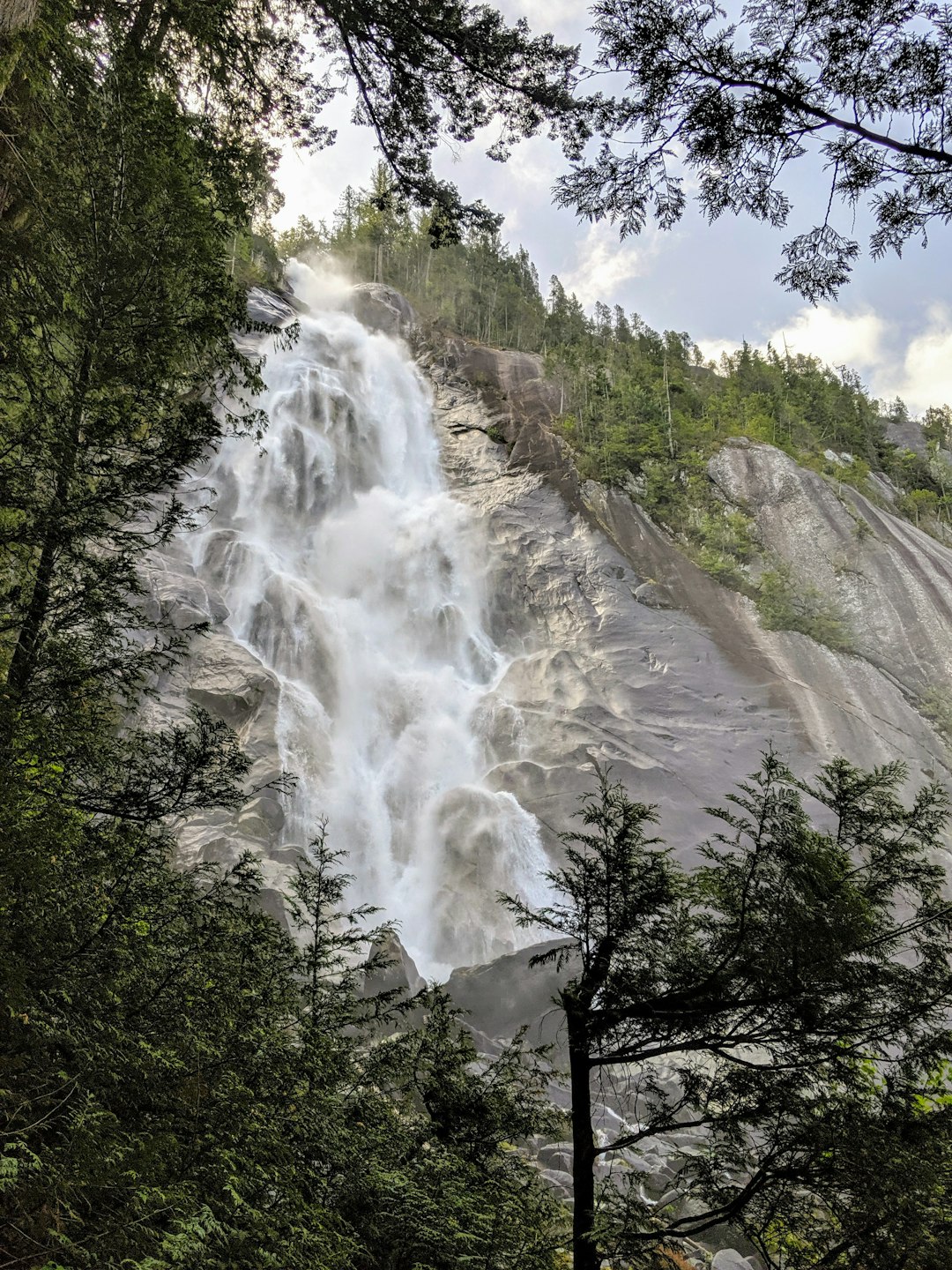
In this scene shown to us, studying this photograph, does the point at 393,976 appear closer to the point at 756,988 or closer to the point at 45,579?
the point at 756,988

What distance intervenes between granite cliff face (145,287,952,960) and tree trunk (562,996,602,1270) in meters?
12.0

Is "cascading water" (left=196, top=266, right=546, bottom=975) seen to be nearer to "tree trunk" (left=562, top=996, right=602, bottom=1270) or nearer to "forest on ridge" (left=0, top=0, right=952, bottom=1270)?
"forest on ridge" (left=0, top=0, right=952, bottom=1270)

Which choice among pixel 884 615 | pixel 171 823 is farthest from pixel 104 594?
pixel 884 615

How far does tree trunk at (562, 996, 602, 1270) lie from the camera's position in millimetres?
3590

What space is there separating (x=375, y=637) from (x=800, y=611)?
712 inches

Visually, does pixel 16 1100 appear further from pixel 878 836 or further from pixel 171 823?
pixel 171 823

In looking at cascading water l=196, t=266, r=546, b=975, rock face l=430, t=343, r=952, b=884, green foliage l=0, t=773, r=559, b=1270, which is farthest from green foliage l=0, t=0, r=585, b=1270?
rock face l=430, t=343, r=952, b=884

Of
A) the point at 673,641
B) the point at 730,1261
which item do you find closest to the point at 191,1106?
the point at 730,1261

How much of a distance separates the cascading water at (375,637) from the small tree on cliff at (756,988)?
36.6 feet

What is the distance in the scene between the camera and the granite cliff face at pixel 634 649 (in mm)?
19859

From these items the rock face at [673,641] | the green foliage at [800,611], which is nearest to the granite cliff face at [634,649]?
the rock face at [673,641]

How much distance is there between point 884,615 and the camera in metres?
30.1

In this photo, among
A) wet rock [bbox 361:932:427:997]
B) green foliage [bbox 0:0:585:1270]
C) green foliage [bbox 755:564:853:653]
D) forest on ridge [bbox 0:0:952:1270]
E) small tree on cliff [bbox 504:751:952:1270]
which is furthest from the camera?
green foliage [bbox 755:564:853:653]

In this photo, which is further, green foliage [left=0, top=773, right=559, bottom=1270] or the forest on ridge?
the forest on ridge
